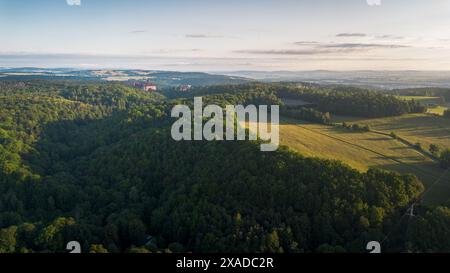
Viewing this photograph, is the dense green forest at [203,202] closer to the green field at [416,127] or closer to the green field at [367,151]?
the green field at [367,151]

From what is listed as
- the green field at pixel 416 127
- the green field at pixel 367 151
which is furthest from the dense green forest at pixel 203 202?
the green field at pixel 416 127

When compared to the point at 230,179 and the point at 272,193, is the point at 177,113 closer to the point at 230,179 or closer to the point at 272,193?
the point at 230,179

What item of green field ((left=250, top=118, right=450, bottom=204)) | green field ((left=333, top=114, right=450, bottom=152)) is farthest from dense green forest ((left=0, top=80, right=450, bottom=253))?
green field ((left=333, top=114, right=450, bottom=152))

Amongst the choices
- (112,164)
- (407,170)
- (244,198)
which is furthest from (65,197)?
(407,170)

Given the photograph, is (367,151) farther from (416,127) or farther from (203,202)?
(203,202)

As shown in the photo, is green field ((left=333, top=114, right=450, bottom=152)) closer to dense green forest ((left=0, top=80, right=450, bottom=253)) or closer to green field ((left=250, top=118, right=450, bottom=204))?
green field ((left=250, top=118, right=450, bottom=204))
